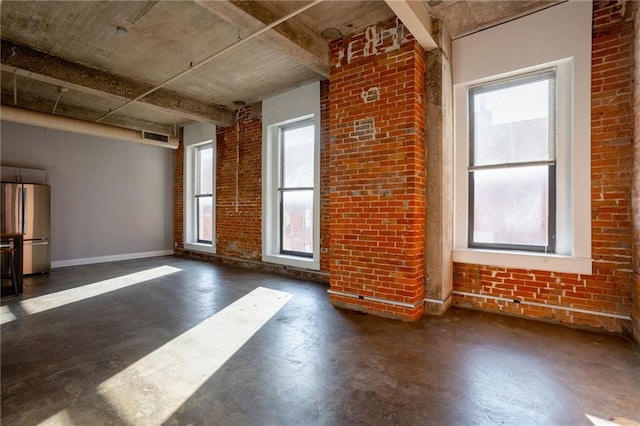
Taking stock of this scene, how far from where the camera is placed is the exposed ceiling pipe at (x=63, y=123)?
4.72 meters

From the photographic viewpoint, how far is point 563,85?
3.34 metres

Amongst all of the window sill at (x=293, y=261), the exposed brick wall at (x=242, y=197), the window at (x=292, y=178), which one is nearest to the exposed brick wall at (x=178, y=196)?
the exposed brick wall at (x=242, y=197)

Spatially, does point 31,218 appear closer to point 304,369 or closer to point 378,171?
point 304,369

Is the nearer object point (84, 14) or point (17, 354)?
point (17, 354)

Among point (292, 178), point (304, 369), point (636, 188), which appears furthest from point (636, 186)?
point (292, 178)

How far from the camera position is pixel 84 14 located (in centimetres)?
357

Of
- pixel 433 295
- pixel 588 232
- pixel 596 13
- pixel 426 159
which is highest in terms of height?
pixel 596 13

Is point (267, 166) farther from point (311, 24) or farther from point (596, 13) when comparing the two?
point (596, 13)

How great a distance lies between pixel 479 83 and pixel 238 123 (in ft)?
16.2

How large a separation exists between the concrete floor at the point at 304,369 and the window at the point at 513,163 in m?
1.01

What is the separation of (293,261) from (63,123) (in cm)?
470

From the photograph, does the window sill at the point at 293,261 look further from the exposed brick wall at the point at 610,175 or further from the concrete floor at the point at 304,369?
the exposed brick wall at the point at 610,175

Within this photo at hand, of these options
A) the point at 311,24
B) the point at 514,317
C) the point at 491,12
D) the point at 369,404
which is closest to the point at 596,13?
the point at 491,12

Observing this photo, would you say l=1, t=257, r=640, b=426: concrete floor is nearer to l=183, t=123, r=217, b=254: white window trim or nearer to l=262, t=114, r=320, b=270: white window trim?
l=262, t=114, r=320, b=270: white window trim
